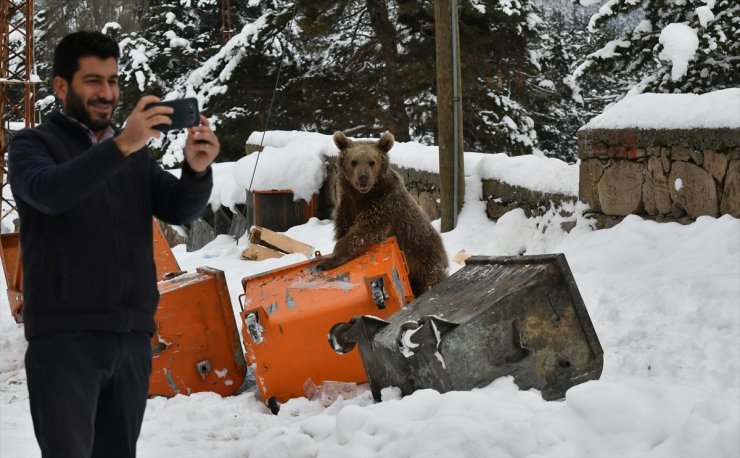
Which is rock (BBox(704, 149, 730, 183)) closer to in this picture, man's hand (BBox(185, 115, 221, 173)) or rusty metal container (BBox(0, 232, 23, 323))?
man's hand (BBox(185, 115, 221, 173))

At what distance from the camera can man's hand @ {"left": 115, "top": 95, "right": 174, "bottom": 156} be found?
8.30 ft

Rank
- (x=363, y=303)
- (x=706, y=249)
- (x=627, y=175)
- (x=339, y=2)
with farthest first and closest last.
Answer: (x=339, y=2)
(x=627, y=175)
(x=706, y=249)
(x=363, y=303)

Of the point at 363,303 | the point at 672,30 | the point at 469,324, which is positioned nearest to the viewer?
the point at 469,324

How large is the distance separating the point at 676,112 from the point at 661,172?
1.57 feet

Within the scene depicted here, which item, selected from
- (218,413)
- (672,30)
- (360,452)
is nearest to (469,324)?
(360,452)

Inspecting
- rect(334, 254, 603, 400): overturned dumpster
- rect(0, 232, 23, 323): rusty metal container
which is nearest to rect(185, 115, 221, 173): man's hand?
rect(334, 254, 603, 400): overturned dumpster

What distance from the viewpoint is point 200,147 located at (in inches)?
112

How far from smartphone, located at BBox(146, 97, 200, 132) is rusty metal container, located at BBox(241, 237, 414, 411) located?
8.74 feet

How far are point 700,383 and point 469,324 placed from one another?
1829 millimetres

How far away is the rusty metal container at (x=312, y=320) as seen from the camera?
536cm

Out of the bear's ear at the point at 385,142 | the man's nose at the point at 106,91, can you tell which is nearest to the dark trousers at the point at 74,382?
the man's nose at the point at 106,91

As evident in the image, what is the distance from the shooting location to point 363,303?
536 cm

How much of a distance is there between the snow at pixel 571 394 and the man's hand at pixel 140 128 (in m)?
1.52

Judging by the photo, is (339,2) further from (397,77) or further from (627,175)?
(627,175)
